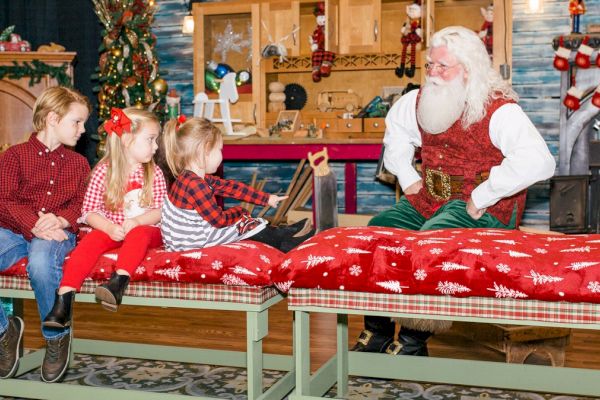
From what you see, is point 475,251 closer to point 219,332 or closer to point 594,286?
point 594,286

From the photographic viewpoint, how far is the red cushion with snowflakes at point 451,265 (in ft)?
5.94

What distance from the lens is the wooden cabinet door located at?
5.79m

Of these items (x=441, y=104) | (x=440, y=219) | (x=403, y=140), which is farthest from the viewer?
(x=403, y=140)

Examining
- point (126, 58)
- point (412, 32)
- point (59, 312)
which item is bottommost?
point (59, 312)

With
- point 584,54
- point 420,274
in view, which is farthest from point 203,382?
point 584,54

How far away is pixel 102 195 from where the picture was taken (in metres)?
2.57

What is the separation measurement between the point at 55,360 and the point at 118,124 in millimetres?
793

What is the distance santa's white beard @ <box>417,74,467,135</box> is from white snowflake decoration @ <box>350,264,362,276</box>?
0.97m

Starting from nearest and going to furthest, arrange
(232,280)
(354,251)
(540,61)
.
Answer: (354,251) → (232,280) → (540,61)

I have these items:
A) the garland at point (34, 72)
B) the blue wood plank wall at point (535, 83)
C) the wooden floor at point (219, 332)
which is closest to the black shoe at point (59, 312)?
the wooden floor at point (219, 332)

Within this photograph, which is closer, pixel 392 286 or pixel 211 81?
pixel 392 286

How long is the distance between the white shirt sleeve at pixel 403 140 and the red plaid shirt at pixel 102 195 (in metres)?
0.95

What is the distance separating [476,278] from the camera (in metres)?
1.85

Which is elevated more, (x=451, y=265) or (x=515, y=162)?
(x=515, y=162)
